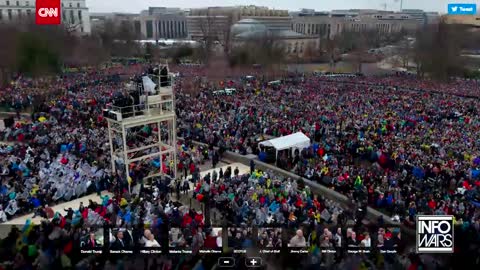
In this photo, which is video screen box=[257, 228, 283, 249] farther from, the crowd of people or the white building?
the white building

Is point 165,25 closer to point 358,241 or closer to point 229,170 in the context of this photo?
point 229,170

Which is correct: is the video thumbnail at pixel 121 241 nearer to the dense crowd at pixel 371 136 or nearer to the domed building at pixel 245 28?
A: the dense crowd at pixel 371 136

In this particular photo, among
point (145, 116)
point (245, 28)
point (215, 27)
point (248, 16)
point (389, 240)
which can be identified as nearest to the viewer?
point (389, 240)

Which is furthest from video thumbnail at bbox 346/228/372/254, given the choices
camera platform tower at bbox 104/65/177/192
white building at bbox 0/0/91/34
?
white building at bbox 0/0/91/34

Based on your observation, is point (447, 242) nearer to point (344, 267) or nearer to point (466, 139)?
point (344, 267)

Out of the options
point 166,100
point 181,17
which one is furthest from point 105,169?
point 181,17

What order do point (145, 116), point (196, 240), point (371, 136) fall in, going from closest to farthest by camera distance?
point (196, 240) < point (145, 116) < point (371, 136)

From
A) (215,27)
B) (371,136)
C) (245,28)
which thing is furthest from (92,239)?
(215,27)

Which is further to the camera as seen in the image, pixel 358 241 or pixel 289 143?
pixel 289 143
